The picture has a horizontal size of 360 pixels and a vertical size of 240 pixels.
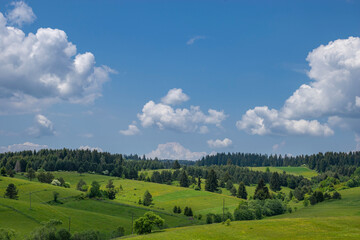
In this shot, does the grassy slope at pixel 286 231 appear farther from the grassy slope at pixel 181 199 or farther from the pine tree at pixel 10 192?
the pine tree at pixel 10 192

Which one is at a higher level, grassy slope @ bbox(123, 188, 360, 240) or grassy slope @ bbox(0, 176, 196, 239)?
grassy slope @ bbox(123, 188, 360, 240)

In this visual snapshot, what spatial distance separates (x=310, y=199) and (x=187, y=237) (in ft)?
331

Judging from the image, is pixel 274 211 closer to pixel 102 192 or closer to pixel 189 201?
pixel 189 201

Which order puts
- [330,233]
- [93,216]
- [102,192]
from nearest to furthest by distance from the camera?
[330,233]
[93,216]
[102,192]

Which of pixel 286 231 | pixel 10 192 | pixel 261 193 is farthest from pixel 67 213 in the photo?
pixel 261 193

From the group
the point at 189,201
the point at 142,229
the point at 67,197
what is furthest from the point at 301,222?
the point at 67,197

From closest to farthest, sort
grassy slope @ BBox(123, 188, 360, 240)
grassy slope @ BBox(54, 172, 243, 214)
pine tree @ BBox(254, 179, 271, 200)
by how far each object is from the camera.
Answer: grassy slope @ BBox(123, 188, 360, 240)
grassy slope @ BBox(54, 172, 243, 214)
pine tree @ BBox(254, 179, 271, 200)

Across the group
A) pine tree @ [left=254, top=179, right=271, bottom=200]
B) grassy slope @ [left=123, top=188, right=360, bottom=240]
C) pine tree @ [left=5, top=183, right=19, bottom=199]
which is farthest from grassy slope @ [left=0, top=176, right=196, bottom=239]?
pine tree @ [left=254, top=179, right=271, bottom=200]

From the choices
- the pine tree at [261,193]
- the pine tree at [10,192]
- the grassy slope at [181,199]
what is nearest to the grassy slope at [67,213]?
the pine tree at [10,192]

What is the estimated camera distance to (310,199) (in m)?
146

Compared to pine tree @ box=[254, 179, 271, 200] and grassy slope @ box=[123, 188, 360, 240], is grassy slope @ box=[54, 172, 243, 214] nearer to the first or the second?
pine tree @ box=[254, 179, 271, 200]

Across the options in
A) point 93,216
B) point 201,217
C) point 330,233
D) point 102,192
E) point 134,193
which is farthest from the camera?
point 134,193

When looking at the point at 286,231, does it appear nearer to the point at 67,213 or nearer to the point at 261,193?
the point at 67,213

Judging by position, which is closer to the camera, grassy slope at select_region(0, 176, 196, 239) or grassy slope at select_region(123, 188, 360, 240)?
grassy slope at select_region(123, 188, 360, 240)
